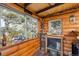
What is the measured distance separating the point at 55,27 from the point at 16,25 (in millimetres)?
505

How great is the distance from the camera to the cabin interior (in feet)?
4.36

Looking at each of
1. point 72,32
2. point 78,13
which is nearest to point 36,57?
point 72,32

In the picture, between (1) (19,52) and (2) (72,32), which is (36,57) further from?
(2) (72,32)

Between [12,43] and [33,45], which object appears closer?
[12,43]

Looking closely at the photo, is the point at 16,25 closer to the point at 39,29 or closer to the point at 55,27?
the point at 39,29

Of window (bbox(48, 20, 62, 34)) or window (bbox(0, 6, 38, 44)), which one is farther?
window (bbox(48, 20, 62, 34))

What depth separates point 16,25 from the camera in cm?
138

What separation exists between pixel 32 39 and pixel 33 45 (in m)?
0.08

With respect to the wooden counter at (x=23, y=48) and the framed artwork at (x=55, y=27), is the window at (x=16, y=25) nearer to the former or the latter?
the wooden counter at (x=23, y=48)

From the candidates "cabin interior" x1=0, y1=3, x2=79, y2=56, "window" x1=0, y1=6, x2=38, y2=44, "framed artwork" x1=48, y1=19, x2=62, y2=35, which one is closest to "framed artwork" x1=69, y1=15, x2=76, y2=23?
"cabin interior" x1=0, y1=3, x2=79, y2=56

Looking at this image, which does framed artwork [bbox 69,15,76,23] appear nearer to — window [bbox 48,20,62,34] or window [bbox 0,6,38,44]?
window [bbox 48,20,62,34]

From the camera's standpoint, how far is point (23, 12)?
139 centimetres

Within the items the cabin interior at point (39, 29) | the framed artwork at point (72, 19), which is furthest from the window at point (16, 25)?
the framed artwork at point (72, 19)

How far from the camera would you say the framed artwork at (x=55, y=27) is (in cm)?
142
